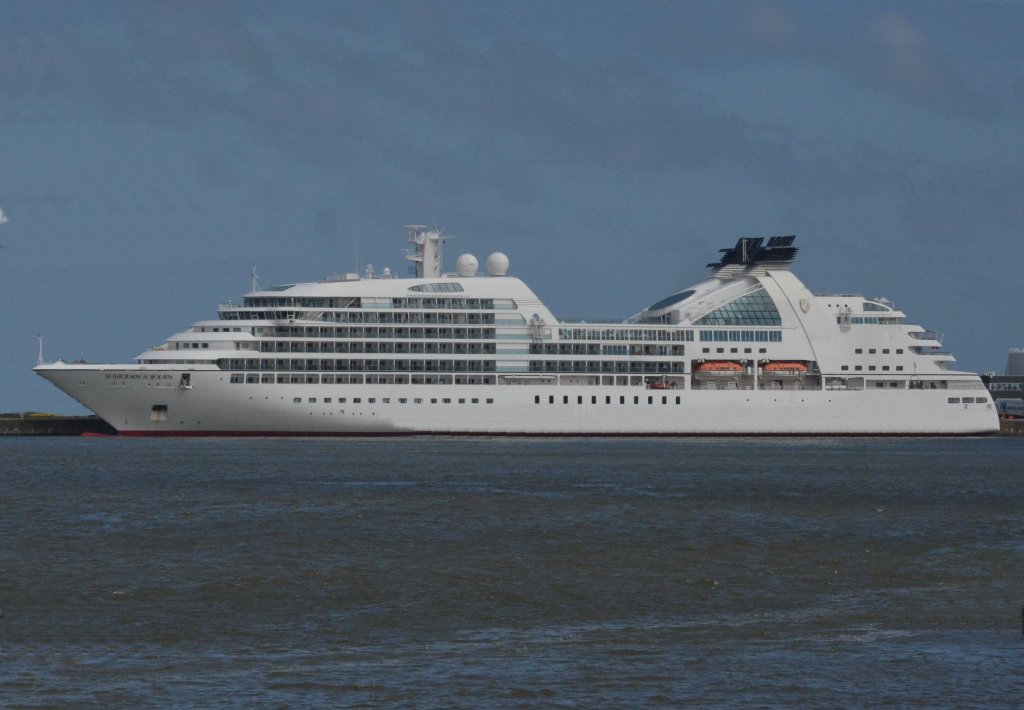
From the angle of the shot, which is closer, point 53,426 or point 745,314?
point 745,314

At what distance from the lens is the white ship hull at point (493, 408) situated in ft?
290

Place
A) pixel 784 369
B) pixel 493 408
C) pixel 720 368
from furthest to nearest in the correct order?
1. pixel 784 369
2. pixel 720 368
3. pixel 493 408

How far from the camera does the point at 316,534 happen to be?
36375 millimetres

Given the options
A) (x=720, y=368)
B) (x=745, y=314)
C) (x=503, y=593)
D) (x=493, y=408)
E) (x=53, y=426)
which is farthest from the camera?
(x=53, y=426)

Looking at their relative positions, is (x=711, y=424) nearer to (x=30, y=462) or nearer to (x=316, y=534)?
(x=30, y=462)

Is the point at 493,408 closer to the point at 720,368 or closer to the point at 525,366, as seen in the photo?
the point at 525,366

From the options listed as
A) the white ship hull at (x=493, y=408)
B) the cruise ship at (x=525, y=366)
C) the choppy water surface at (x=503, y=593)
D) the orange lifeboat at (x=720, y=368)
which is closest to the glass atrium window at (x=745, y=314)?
the cruise ship at (x=525, y=366)

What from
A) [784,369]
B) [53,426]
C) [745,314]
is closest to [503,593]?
[784,369]

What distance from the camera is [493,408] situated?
93.3 meters

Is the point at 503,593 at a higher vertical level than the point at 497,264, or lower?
lower

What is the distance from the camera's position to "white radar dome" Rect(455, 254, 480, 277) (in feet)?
327

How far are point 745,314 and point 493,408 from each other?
18.2 m

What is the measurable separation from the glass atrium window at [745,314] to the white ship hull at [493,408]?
4.59 meters

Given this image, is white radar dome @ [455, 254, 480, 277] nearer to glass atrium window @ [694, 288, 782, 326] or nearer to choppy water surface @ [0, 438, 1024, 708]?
glass atrium window @ [694, 288, 782, 326]
